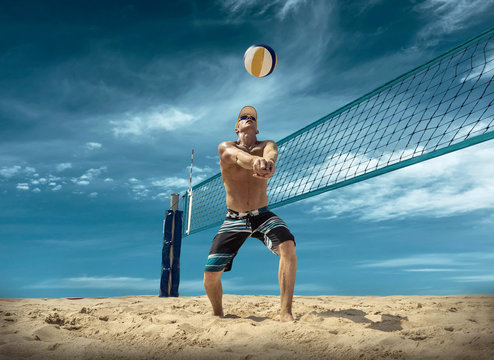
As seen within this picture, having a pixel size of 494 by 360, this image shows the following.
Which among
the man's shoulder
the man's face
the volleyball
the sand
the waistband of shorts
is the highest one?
the volleyball

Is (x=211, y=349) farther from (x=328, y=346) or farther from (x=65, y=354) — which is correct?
(x=65, y=354)

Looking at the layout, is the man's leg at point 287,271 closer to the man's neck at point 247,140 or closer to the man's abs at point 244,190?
the man's abs at point 244,190

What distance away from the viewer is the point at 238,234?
12.7 feet

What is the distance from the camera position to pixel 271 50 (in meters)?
4.48

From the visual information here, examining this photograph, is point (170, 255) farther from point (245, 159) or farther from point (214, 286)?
point (245, 159)

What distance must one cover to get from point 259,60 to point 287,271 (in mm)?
2252

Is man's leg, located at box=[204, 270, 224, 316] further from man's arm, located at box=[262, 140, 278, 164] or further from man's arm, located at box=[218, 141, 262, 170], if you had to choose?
man's arm, located at box=[262, 140, 278, 164]

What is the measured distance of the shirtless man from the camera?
367 cm

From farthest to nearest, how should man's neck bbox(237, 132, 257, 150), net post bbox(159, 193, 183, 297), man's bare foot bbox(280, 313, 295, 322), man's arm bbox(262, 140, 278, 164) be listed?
net post bbox(159, 193, 183, 297) → man's neck bbox(237, 132, 257, 150) → man's arm bbox(262, 140, 278, 164) → man's bare foot bbox(280, 313, 295, 322)

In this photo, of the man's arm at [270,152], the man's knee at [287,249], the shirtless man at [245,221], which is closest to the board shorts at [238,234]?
the shirtless man at [245,221]

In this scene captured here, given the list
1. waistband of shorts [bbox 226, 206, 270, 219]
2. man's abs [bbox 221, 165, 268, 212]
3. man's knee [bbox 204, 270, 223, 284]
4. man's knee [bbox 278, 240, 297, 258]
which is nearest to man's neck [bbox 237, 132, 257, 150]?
man's abs [bbox 221, 165, 268, 212]

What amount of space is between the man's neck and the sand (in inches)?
65.9

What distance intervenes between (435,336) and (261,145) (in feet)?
7.25

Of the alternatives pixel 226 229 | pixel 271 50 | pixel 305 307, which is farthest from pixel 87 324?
pixel 271 50
